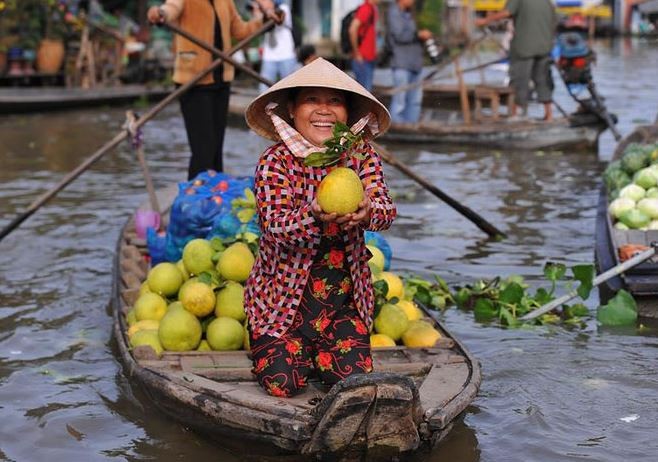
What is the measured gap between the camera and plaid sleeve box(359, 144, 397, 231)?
3979mm

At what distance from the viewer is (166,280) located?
5223 millimetres

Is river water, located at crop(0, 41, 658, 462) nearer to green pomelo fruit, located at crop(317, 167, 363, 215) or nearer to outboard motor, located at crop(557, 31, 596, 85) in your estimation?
outboard motor, located at crop(557, 31, 596, 85)

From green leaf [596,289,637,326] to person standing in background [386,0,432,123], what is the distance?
297 inches

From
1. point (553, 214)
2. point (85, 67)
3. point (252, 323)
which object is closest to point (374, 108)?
point (252, 323)

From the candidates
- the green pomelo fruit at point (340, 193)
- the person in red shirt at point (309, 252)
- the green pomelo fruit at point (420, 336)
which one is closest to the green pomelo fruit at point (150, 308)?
the person in red shirt at point (309, 252)

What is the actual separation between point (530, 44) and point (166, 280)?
28.2ft

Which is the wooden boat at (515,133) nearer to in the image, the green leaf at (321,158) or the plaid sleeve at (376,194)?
the plaid sleeve at (376,194)

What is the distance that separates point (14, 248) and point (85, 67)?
10.6 meters

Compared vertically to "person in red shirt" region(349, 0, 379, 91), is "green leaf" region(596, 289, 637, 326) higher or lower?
lower

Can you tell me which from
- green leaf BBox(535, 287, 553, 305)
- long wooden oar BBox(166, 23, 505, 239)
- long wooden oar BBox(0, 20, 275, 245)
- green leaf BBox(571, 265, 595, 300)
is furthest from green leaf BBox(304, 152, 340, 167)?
long wooden oar BBox(0, 20, 275, 245)

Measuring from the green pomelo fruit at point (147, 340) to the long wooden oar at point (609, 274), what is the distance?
7.13 feet


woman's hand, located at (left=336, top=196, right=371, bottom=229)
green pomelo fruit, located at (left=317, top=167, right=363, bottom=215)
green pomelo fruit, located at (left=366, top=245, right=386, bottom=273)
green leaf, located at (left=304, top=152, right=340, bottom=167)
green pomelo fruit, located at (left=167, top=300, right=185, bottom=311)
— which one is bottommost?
green pomelo fruit, located at (left=167, top=300, right=185, bottom=311)

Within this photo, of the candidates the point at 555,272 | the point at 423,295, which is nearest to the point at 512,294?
the point at 555,272

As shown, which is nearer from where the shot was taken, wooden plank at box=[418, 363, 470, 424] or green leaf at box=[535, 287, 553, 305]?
wooden plank at box=[418, 363, 470, 424]
